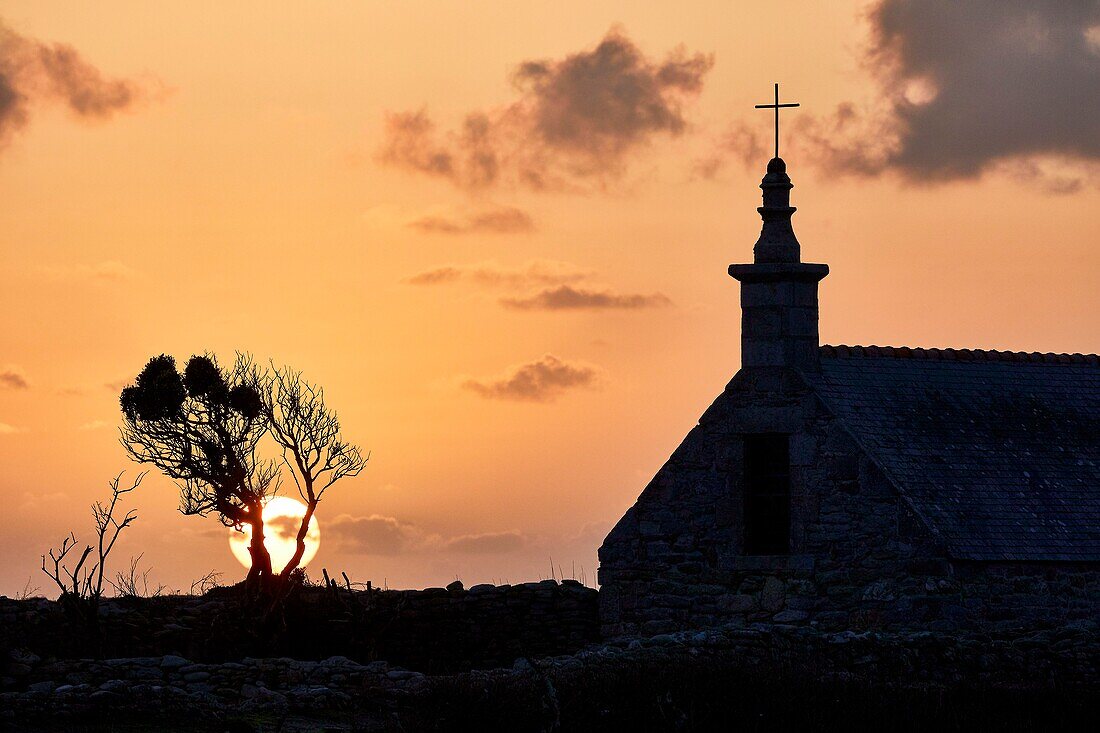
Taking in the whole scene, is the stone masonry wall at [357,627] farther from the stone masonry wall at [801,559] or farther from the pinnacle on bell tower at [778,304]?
the pinnacle on bell tower at [778,304]

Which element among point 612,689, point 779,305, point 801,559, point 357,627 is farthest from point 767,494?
point 612,689

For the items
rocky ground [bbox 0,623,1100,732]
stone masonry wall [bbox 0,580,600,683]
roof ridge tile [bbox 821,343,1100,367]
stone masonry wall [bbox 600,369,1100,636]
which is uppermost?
roof ridge tile [bbox 821,343,1100,367]

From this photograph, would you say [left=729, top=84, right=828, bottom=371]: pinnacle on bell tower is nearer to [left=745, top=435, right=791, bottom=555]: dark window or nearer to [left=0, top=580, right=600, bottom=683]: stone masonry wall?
[left=745, top=435, right=791, bottom=555]: dark window

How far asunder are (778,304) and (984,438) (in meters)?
3.52

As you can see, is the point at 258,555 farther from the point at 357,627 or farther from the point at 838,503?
the point at 838,503

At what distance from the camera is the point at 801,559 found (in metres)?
21.2

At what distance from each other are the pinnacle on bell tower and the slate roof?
1.66 ft

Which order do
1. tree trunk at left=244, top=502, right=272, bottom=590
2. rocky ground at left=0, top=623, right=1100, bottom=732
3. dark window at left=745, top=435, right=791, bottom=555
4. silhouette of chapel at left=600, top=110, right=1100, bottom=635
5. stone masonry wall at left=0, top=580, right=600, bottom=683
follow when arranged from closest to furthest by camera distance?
rocky ground at left=0, top=623, right=1100, bottom=732
silhouette of chapel at left=600, top=110, right=1100, bottom=635
dark window at left=745, top=435, right=791, bottom=555
stone masonry wall at left=0, top=580, right=600, bottom=683
tree trunk at left=244, top=502, right=272, bottom=590

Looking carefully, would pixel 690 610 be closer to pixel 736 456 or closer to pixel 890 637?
pixel 736 456

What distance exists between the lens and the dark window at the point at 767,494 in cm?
2153

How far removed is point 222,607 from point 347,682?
21.3ft

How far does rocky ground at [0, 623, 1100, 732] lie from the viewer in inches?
576

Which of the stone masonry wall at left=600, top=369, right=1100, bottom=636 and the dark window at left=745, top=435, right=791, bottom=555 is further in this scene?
the dark window at left=745, top=435, right=791, bottom=555

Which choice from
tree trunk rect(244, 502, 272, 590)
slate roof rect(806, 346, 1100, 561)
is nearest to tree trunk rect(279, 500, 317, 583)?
tree trunk rect(244, 502, 272, 590)
